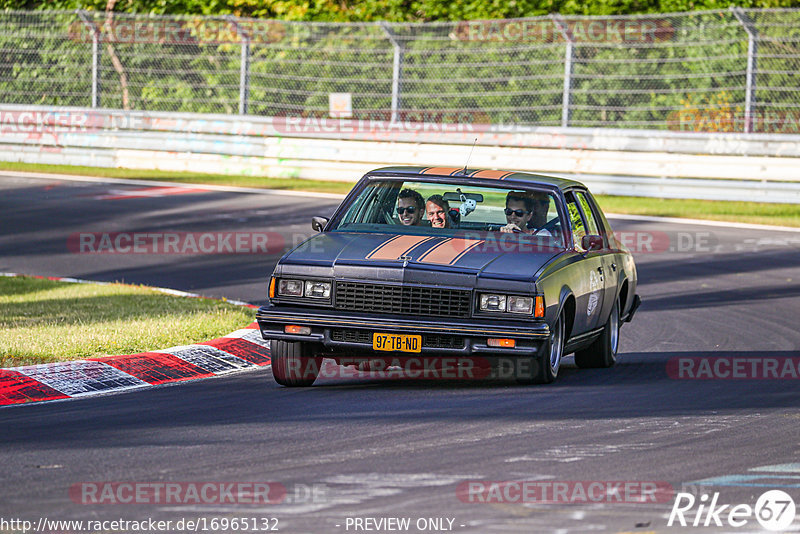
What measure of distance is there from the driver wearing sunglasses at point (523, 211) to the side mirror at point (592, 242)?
264mm

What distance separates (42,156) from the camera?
27484 mm

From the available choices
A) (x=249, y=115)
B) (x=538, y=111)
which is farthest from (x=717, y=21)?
(x=249, y=115)

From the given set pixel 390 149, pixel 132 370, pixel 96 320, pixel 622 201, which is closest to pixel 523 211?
pixel 132 370

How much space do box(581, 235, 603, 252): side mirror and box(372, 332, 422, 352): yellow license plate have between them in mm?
1785

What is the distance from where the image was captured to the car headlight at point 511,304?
8.32 m

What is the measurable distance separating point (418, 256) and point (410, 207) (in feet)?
3.76

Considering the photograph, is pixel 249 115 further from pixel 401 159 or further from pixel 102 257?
pixel 102 257

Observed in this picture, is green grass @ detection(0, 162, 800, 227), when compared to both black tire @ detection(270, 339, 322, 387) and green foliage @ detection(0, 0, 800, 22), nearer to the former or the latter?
green foliage @ detection(0, 0, 800, 22)

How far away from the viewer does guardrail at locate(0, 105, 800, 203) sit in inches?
896

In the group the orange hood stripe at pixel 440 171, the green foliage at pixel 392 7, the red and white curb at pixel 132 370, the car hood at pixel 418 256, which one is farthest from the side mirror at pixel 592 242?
the green foliage at pixel 392 7

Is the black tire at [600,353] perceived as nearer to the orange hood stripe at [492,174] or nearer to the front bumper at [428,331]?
the orange hood stripe at [492,174]

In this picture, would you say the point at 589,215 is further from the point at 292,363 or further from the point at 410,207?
the point at 292,363

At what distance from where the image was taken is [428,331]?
823 cm

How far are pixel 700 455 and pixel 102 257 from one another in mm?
11013
